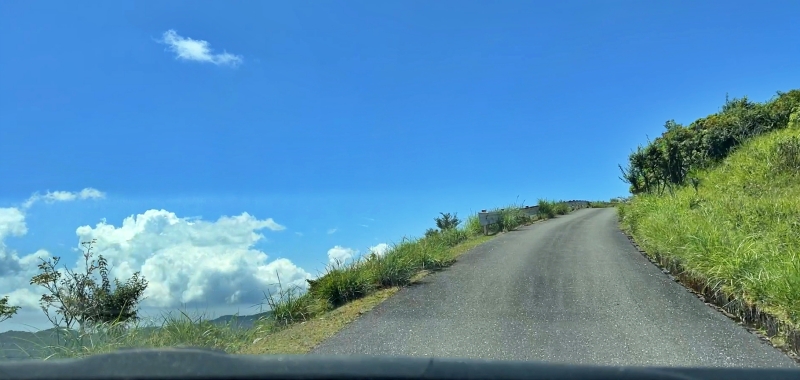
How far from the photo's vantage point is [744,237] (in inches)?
390

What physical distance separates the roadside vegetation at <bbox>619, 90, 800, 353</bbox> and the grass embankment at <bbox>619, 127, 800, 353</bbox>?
14 millimetres

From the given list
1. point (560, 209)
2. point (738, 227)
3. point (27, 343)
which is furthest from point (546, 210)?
point (27, 343)

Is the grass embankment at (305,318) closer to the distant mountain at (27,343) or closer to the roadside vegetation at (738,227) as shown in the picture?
the distant mountain at (27,343)

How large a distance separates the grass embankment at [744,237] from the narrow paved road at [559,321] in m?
0.32

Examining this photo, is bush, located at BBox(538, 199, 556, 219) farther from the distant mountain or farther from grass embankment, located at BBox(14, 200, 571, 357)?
the distant mountain

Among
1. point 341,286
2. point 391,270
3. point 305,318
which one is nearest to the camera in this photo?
point 305,318

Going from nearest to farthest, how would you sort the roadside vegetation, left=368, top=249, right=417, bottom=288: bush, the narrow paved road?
the narrow paved road < the roadside vegetation < left=368, top=249, right=417, bottom=288: bush

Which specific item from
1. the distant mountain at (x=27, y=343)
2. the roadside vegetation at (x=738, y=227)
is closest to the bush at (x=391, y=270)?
the roadside vegetation at (x=738, y=227)

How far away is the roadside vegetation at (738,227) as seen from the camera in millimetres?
7211

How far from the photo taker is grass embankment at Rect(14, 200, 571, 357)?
6895 millimetres

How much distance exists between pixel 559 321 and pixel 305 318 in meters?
4.00

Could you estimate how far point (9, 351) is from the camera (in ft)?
20.1

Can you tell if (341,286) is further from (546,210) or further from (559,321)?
(546,210)

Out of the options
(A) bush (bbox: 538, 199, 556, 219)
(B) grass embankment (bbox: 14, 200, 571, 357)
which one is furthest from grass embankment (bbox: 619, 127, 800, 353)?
(A) bush (bbox: 538, 199, 556, 219)
